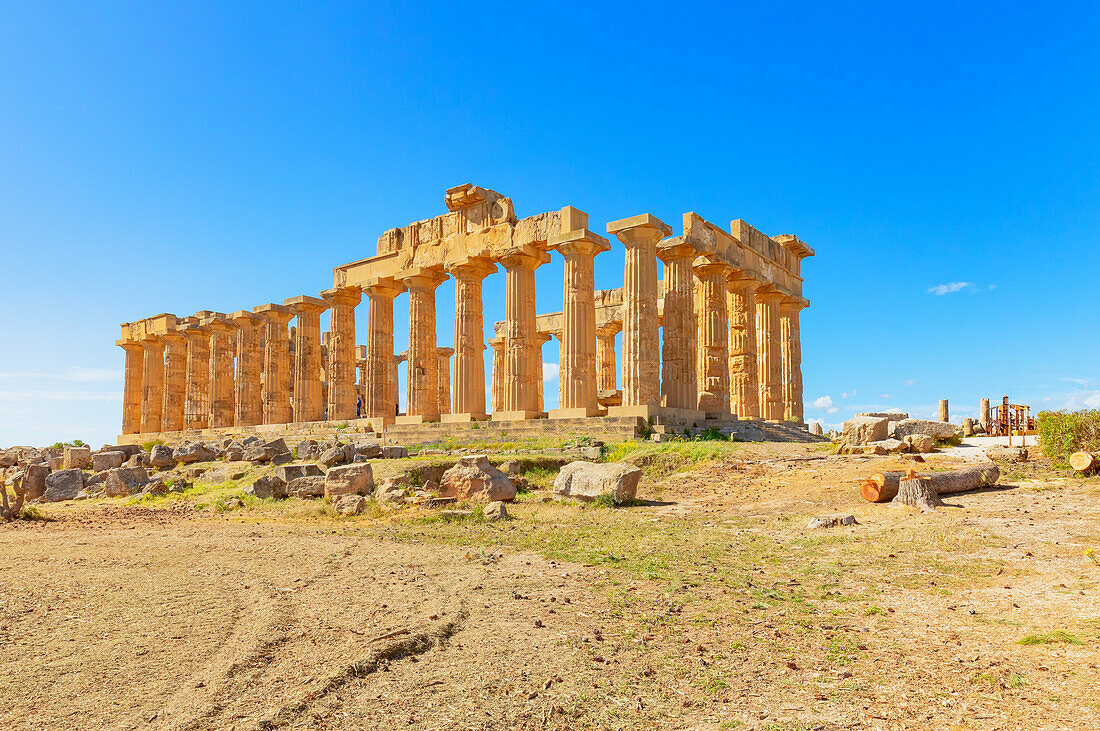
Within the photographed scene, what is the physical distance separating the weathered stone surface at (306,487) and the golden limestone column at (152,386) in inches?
1131

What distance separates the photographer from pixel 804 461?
16688mm

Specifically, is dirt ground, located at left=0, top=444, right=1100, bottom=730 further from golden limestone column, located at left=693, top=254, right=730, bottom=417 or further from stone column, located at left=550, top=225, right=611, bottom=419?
golden limestone column, located at left=693, top=254, right=730, bottom=417

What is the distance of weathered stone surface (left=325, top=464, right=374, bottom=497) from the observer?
14805 mm

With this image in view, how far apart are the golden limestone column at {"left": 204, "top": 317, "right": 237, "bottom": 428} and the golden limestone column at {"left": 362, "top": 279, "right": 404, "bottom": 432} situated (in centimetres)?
1039

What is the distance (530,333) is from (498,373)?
11004 millimetres

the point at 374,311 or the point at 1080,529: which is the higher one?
the point at 374,311

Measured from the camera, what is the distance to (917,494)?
1110cm

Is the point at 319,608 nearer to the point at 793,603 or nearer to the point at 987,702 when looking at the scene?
the point at 793,603

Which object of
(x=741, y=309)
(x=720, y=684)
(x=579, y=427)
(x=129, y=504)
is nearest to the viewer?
(x=720, y=684)

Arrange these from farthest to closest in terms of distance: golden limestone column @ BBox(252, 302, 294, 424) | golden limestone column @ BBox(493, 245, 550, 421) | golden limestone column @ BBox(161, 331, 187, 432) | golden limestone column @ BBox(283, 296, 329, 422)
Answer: golden limestone column @ BBox(161, 331, 187, 432)
golden limestone column @ BBox(252, 302, 294, 424)
golden limestone column @ BBox(283, 296, 329, 422)
golden limestone column @ BBox(493, 245, 550, 421)

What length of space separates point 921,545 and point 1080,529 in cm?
220

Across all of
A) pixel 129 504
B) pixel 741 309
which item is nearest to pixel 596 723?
pixel 129 504

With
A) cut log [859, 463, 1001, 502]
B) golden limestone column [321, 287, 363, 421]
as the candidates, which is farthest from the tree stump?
golden limestone column [321, 287, 363, 421]

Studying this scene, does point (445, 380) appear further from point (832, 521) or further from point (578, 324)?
point (832, 521)
